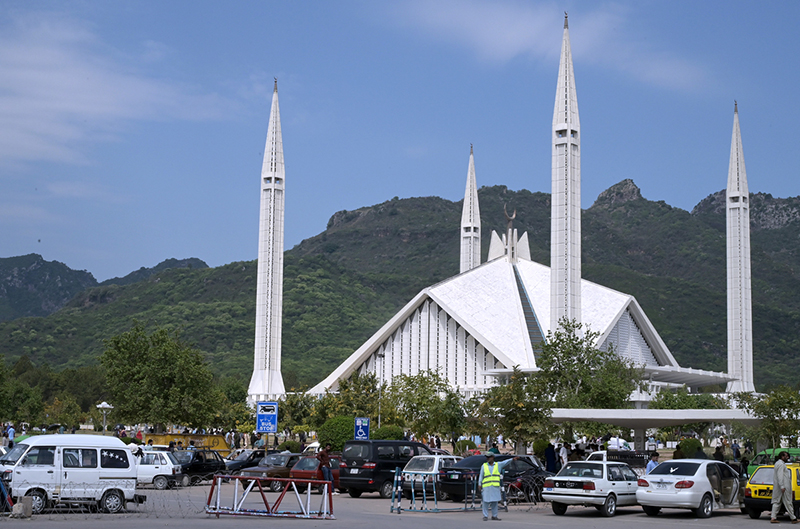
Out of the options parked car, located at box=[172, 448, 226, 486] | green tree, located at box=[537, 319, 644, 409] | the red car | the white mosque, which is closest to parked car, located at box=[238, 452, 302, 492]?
the red car

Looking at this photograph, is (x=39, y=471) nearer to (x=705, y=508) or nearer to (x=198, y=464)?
(x=198, y=464)

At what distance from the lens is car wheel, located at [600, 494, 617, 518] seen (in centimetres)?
1694

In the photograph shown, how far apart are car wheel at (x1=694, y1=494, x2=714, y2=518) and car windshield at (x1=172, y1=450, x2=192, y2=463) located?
41.2 feet

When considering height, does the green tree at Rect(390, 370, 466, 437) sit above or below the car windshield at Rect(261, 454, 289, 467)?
above

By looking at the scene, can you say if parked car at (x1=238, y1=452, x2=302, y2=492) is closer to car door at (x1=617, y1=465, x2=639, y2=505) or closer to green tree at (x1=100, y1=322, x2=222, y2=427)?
car door at (x1=617, y1=465, x2=639, y2=505)

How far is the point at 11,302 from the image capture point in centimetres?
17962

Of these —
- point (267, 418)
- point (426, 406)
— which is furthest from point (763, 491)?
point (426, 406)

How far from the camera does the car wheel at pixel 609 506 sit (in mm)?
16938

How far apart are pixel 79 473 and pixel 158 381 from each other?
20518 millimetres

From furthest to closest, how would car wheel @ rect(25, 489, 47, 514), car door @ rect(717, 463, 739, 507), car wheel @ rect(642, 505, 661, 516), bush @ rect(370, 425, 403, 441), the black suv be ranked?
bush @ rect(370, 425, 403, 441) < the black suv < car door @ rect(717, 463, 739, 507) < car wheel @ rect(642, 505, 661, 516) < car wheel @ rect(25, 489, 47, 514)

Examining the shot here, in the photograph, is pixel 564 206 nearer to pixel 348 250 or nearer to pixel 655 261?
pixel 655 261

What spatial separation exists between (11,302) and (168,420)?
525 ft

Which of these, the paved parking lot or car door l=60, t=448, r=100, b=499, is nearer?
the paved parking lot

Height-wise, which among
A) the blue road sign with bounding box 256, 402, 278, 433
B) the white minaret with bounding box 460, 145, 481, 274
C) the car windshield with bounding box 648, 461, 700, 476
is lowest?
the car windshield with bounding box 648, 461, 700, 476
